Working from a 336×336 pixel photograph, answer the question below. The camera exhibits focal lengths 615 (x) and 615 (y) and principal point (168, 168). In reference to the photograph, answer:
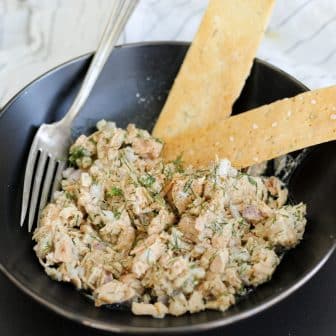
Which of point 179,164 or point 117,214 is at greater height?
point 179,164

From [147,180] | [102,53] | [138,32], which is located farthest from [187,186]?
[138,32]

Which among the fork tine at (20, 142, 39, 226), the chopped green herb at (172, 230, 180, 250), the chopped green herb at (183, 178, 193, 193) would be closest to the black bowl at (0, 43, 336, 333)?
the fork tine at (20, 142, 39, 226)

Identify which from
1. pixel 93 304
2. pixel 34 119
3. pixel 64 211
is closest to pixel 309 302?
pixel 93 304

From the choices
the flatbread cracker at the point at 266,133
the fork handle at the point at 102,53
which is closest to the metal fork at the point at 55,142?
the fork handle at the point at 102,53

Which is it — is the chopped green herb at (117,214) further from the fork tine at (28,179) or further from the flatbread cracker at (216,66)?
the flatbread cracker at (216,66)

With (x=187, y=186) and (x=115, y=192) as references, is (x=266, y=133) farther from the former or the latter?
(x=115, y=192)
